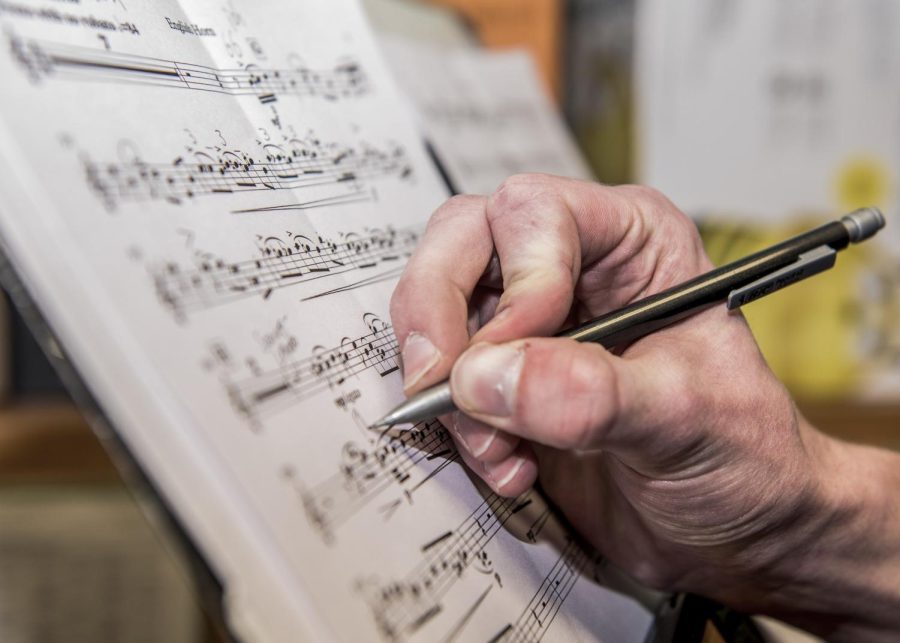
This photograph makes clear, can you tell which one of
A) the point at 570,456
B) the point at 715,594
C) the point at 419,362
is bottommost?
the point at 715,594

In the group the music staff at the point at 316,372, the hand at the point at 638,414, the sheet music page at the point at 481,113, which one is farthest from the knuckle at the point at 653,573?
the sheet music page at the point at 481,113

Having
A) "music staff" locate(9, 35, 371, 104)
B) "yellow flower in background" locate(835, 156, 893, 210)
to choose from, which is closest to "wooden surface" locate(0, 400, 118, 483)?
"music staff" locate(9, 35, 371, 104)

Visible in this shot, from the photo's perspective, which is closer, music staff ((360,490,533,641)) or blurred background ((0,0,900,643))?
music staff ((360,490,533,641))

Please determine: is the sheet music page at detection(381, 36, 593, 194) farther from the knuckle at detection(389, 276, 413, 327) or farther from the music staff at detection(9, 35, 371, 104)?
the knuckle at detection(389, 276, 413, 327)

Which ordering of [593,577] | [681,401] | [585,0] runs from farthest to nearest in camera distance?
[585,0]
[593,577]
[681,401]

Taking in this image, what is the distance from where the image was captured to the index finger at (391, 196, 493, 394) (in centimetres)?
40

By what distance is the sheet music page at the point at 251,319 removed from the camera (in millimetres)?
303

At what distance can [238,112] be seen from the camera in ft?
1.45

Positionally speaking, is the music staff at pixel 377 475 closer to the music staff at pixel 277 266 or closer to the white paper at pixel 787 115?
the music staff at pixel 277 266

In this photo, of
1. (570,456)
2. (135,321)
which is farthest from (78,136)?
(570,456)

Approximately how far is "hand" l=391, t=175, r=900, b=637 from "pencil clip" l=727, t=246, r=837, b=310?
13 mm

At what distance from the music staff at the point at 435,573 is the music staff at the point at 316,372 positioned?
0.09 metres

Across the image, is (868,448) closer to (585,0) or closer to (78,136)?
(78,136)

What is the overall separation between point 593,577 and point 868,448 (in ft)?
0.78
